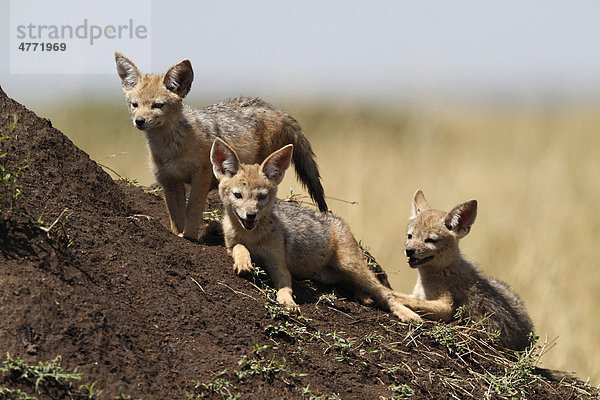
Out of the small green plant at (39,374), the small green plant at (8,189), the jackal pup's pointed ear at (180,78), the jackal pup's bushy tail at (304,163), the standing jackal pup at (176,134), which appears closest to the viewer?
the small green plant at (39,374)

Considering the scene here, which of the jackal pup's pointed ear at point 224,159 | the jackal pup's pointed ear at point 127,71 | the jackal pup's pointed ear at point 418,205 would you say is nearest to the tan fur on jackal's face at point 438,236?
the jackal pup's pointed ear at point 418,205

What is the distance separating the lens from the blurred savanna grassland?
1316cm

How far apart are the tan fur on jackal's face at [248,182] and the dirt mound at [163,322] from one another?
458 millimetres

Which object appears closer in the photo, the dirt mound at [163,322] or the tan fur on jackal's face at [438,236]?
the dirt mound at [163,322]

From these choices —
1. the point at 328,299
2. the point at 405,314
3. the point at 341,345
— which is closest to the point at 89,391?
the point at 341,345

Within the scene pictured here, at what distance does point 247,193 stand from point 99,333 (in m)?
2.17

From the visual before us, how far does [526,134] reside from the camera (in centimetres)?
2298

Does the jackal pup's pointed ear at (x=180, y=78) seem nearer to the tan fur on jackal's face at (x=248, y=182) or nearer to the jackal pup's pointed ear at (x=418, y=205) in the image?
the tan fur on jackal's face at (x=248, y=182)

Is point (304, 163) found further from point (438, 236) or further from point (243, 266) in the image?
point (243, 266)

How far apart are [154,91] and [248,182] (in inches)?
70.6

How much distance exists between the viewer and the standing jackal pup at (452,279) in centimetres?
753

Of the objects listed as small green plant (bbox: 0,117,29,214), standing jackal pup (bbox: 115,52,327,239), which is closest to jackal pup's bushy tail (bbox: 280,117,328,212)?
standing jackal pup (bbox: 115,52,327,239)

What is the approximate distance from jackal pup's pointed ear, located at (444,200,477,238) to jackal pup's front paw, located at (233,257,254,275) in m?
2.14

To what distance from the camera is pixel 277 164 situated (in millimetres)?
7184
